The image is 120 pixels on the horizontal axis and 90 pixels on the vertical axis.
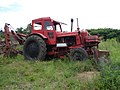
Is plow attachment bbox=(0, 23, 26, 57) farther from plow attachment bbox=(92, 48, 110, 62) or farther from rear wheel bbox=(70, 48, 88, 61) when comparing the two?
plow attachment bbox=(92, 48, 110, 62)

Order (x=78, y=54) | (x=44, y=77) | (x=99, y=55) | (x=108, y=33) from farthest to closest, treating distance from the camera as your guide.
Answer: (x=108, y=33)
(x=78, y=54)
(x=99, y=55)
(x=44, y=77)

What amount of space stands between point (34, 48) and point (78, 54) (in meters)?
2.52

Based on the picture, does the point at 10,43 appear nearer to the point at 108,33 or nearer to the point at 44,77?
the point at 44,77

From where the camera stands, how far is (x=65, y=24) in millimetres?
13812

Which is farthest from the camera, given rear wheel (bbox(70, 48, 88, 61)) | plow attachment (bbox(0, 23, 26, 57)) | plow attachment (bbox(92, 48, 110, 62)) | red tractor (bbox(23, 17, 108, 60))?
plow attachment (bbox(0, 23, 26, 57))

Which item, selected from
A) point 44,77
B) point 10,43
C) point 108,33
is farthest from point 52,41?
point 108,33

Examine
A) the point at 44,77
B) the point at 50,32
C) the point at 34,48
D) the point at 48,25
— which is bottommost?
the point at 44,77

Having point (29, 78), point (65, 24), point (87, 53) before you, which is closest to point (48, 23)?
point (65, 24)

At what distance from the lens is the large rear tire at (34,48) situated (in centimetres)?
1235

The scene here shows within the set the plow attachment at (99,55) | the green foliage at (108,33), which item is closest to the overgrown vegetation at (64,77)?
the plow attachment at (99,55)

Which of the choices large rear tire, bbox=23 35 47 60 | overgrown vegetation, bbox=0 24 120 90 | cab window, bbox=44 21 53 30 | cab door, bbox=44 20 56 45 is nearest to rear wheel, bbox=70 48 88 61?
overgrown vegetation, bbox=0 24 120 90

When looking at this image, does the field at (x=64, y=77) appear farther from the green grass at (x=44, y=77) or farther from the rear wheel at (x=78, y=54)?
the rear wheel at (x=78, y=54)

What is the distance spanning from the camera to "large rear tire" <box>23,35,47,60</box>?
1235 cm

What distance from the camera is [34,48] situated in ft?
42.3
